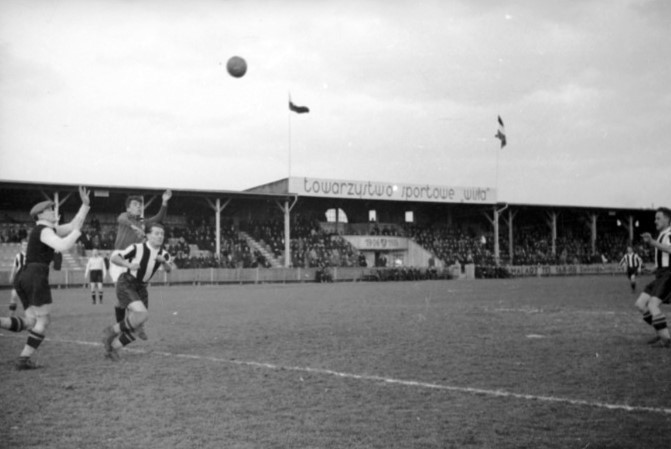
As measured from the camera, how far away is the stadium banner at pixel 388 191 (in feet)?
150

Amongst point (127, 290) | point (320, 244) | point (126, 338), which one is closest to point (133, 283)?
point (127, 290)

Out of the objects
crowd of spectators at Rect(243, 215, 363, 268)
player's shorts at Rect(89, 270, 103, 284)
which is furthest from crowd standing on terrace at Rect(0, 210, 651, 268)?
player's shorts at Rect(89, 270, 103, 284)

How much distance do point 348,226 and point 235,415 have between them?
48.6m

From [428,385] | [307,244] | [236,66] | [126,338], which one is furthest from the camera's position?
[307,244]

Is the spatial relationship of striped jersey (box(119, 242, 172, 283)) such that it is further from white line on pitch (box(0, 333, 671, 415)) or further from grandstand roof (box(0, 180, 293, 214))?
grandstand roof (box(0, 180, 293, 214))

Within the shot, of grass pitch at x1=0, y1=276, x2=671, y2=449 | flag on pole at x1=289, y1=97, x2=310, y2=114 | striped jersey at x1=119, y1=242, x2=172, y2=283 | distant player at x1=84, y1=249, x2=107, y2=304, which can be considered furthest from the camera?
flag on pole at x1=289, y1=97, x2=310, y2=114

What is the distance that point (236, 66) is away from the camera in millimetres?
17406

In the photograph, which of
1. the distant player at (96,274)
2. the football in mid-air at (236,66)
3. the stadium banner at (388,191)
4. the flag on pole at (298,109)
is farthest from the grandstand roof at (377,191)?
the football in mid-air at (236,66)

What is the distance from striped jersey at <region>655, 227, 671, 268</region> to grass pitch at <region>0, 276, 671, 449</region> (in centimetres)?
121

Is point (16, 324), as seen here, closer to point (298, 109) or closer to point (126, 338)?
point (126, 338)

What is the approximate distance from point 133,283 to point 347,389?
382cm

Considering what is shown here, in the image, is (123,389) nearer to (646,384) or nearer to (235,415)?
(235,415)

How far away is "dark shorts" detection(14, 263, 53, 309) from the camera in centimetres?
782

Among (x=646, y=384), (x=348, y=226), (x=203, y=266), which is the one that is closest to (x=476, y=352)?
(x=646, y=384)
